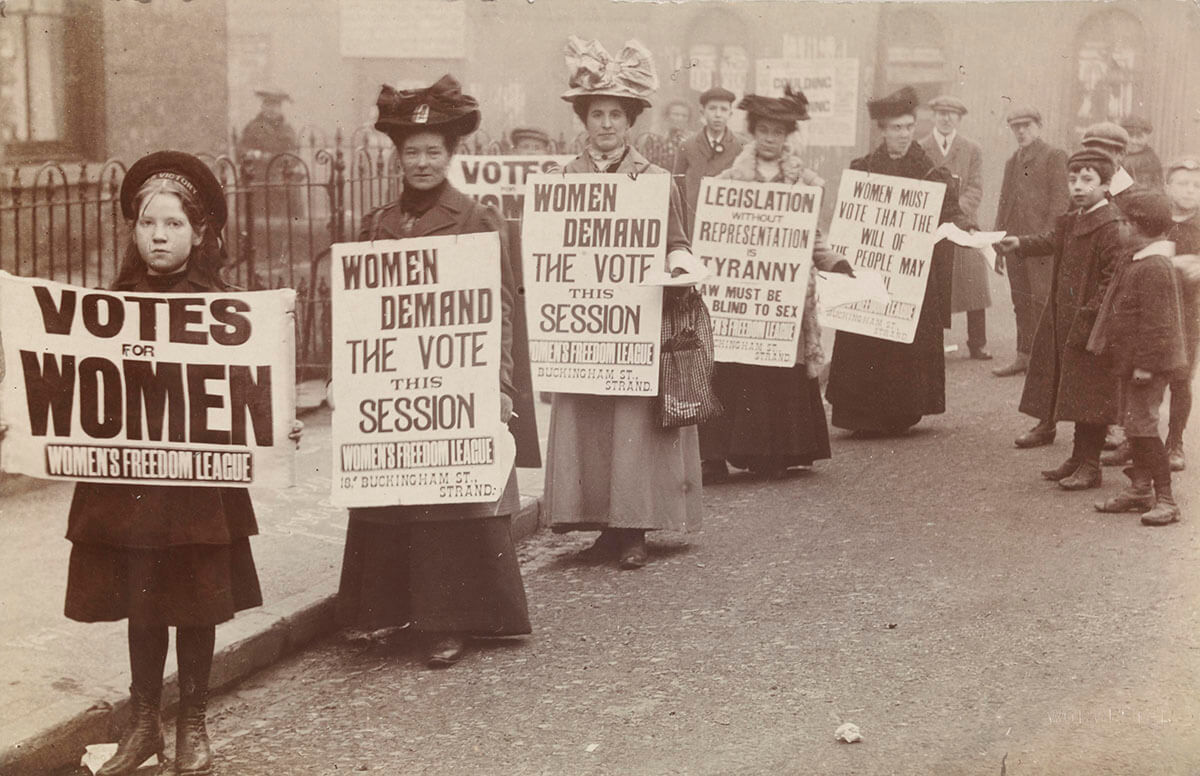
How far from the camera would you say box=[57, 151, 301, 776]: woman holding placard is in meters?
4.75

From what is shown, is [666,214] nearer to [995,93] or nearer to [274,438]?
[274,438]

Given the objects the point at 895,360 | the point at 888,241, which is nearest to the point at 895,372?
the point at 895,360

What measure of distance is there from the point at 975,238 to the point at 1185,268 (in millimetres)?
1179

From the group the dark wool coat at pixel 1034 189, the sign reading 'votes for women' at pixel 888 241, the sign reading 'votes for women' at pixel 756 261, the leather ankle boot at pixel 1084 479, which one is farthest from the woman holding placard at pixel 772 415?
the dark wool coat at pixel 1034 189

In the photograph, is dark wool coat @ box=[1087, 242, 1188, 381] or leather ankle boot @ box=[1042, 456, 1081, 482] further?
leather ankle boot @ box=[1042, 456, 1081, 482]

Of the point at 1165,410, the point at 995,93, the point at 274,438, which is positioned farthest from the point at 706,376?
the point at 995,93

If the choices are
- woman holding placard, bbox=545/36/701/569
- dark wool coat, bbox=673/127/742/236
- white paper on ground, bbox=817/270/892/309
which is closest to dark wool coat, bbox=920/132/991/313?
dark wool coat, bbox=673/127/742/236

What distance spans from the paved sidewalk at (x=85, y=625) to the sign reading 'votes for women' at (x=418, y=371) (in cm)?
79

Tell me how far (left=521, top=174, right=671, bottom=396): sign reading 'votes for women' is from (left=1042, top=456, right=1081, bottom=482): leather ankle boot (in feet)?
9.94

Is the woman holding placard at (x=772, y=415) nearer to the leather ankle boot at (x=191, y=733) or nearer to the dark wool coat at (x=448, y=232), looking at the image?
the dark wool coat at (x=448, y=232)

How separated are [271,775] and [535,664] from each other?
1374 millimetres

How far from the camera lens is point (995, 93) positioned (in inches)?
1003

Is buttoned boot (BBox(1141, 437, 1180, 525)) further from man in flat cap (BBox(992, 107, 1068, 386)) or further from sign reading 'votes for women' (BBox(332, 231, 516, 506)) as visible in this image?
man in flat cap (BBox(992, 107, 1068, 386))

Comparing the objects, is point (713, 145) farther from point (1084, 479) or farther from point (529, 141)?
point (1084, 479)
